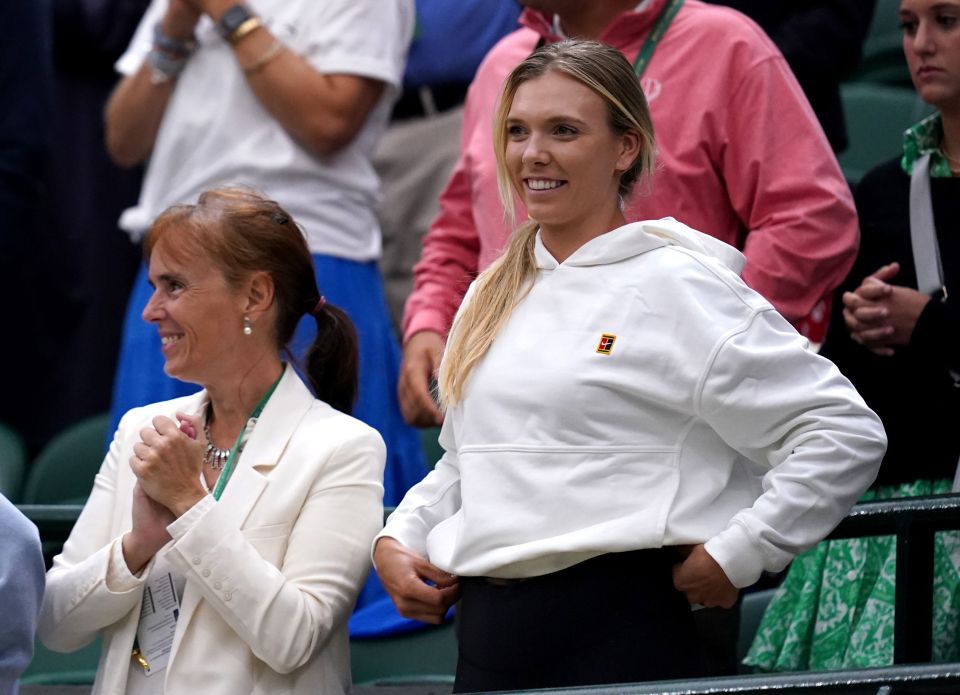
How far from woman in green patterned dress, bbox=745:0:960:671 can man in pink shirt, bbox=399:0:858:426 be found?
112mm

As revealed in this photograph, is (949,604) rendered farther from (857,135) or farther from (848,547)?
(857,135)

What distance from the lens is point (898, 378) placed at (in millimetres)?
3453

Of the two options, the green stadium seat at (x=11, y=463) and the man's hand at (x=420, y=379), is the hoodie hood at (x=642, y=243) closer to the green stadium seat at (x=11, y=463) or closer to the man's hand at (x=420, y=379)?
the man's hand at (x=420, y=379)

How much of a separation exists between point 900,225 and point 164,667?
5.43ft

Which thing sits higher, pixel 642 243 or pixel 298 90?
pixel 642 243

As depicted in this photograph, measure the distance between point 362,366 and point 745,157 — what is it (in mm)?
1278

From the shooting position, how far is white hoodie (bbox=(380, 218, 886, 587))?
2625mm

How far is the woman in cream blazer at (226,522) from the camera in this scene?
293 cm

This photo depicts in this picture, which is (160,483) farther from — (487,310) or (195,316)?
(487,310)

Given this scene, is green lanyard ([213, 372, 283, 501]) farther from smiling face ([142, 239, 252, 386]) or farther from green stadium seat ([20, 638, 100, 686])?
green stadium seat ([20, 638, 100, 686])

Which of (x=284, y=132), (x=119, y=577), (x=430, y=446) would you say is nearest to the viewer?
(x=119, y=577)

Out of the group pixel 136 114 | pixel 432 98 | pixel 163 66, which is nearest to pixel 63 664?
A: pixel 136 114

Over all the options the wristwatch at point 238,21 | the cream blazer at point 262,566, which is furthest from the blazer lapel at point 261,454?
the wristwatch at point 238,21

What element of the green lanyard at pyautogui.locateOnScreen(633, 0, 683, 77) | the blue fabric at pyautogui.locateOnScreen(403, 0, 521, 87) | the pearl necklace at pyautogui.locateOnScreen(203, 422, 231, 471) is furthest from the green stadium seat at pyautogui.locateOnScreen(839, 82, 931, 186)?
the pearl necklace at pyautogui.locateOnScreen(203, 422, 231, 471)
